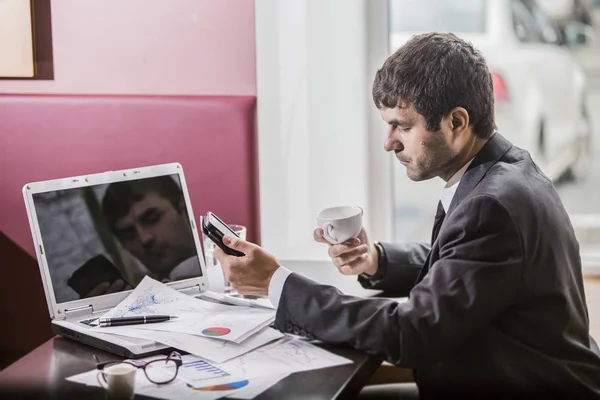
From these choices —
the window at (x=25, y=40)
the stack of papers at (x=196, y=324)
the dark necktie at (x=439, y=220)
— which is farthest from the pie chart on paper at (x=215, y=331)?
the window at (x=25, y=40)

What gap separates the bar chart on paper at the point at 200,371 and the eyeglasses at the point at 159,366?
0.04ft

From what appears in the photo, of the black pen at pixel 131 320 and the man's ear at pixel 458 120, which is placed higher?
the man's ear at pixel 458 120

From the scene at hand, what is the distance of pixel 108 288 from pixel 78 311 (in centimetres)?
8

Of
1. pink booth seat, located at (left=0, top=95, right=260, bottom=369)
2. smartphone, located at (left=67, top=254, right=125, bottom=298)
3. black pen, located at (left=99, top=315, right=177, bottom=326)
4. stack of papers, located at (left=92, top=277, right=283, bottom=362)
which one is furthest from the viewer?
pink booth seat, located at (left=0, top=95, right=260, bottom=369)

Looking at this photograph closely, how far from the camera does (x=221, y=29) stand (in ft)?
7.28

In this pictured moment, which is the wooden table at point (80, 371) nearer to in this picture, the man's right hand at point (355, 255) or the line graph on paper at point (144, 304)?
the line graph on paper at point (144, 304)

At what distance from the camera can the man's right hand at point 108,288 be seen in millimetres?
1708

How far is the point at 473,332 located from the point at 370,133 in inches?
46.7

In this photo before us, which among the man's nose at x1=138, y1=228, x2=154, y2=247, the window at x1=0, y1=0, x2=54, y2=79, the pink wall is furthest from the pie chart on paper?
the window at x1=0, y1=0, x2=54, y2=79

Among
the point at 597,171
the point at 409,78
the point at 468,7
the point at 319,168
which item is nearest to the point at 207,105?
the point at 319,168

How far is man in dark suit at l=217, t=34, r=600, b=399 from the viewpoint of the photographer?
138cm

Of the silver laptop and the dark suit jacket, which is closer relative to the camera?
the dark suit jacket

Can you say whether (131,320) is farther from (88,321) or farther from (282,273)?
(282,273)

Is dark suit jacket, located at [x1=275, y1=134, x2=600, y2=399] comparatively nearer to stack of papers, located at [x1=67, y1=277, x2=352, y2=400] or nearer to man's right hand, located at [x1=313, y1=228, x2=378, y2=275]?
stack of papers, located at [x1=67, y1=277, x2=352, y2=400]
